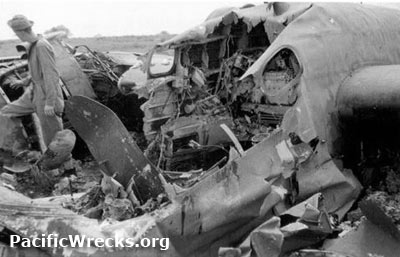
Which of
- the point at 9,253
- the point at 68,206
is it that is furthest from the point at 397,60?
the point at 9,253

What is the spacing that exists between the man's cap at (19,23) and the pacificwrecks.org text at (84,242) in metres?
3.54

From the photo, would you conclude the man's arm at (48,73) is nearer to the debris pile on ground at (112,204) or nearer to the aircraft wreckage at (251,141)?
the aircraft wreckage at (251,141)

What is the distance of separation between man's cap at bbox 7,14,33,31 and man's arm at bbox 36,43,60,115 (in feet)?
0.90

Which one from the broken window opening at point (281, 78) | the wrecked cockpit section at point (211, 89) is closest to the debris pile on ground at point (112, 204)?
the wrecked cockpit section at point (211, 89)

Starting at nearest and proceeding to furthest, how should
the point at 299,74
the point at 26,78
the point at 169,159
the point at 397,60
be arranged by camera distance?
the point at 299,74 < the point at 169,159 < the point at 397,60 < the point at 26,78

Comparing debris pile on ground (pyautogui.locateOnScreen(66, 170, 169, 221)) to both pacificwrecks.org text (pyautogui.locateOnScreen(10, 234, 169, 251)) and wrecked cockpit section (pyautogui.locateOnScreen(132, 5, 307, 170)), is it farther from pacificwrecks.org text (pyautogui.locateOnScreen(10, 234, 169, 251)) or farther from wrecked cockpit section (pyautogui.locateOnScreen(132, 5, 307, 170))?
wrecked cockpit section (pyautogui.locateOnScreen(132, 5, 307, 170))

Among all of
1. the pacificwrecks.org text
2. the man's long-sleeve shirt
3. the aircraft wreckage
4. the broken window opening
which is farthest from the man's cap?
the pacificwrecks.org text

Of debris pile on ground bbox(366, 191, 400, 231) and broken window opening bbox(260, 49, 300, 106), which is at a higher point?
broken window opening bbox(260, 49, 300, 106)

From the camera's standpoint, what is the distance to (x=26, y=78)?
755 centimetres

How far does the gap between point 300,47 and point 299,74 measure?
32 cm

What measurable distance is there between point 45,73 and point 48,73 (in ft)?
0.13

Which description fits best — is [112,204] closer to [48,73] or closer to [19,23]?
[48,73]

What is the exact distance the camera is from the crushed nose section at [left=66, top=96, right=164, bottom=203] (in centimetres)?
410

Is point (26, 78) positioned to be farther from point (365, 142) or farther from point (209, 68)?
point (365, 142)
